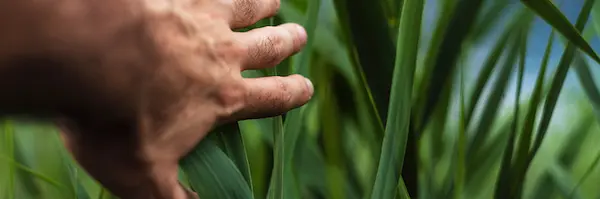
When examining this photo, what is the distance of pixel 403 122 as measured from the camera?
0.47m

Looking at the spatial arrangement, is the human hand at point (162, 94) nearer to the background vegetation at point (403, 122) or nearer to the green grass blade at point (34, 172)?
the background vegetation at point (403, 122)

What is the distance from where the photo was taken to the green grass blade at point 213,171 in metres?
0.44

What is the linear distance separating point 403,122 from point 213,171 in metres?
0.12

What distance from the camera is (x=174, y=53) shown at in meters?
0.40

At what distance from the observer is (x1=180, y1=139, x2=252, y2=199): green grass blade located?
1.44 feet

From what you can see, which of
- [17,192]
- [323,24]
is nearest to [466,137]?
[323,24]

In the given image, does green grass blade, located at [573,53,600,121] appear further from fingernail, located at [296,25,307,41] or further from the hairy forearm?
the hairy forearm

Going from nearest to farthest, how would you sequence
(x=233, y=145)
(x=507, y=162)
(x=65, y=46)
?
(x=65, y=46) → (x=233, y=145) → (x=507, y=162)

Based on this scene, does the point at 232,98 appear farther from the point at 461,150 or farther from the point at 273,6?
the point at 461,150

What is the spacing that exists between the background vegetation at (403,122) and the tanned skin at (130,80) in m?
0.04

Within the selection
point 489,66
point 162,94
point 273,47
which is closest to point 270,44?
point 273,47

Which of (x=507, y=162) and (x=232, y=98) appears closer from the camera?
(x=232, y=98)

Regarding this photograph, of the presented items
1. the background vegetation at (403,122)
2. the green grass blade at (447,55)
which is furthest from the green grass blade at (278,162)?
the green grass blade at (447,55)

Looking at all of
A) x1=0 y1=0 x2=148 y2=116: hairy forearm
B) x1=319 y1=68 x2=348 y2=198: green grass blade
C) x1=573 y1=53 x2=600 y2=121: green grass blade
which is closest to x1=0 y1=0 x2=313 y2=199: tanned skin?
x1=0 y1=0 x2=148 y2=116: hairy forearm
